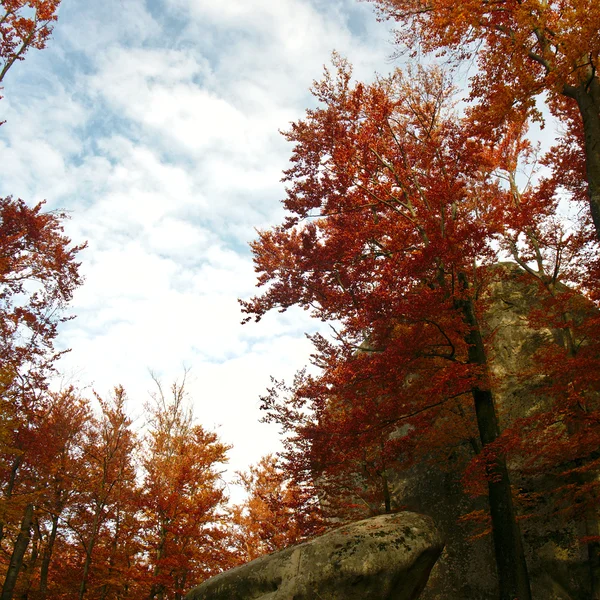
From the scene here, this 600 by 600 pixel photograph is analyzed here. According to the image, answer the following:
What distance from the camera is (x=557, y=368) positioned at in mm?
9664

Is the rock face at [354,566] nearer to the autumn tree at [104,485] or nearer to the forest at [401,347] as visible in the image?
the forest at [401,347]

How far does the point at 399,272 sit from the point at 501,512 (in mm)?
5189

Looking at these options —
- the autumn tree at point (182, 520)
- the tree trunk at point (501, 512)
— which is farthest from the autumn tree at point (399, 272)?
the autumn tree at point (182, 520)

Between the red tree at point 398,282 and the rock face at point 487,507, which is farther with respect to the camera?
the rock face at point 487,507

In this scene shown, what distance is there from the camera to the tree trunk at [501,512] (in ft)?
25.6

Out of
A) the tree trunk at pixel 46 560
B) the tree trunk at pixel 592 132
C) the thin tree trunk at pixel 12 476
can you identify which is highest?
the tree trunk at pixel 592 132

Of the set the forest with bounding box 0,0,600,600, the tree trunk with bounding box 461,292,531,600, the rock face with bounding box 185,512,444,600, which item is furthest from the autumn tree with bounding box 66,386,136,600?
the tree trunk with bounding box 461,292,531,600

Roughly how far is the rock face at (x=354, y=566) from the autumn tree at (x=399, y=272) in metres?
1.56

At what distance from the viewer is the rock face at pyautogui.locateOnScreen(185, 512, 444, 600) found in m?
7.98

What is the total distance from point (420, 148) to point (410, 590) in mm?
10695

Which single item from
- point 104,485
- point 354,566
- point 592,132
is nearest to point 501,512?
point 354,566

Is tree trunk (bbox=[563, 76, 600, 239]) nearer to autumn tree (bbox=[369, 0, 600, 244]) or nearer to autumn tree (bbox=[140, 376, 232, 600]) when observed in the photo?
autumn tree (bbox=[369, 0, 600, 244])

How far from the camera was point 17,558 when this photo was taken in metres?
13.7

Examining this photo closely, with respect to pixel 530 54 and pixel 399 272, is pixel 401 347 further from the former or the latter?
pixel 530 54
